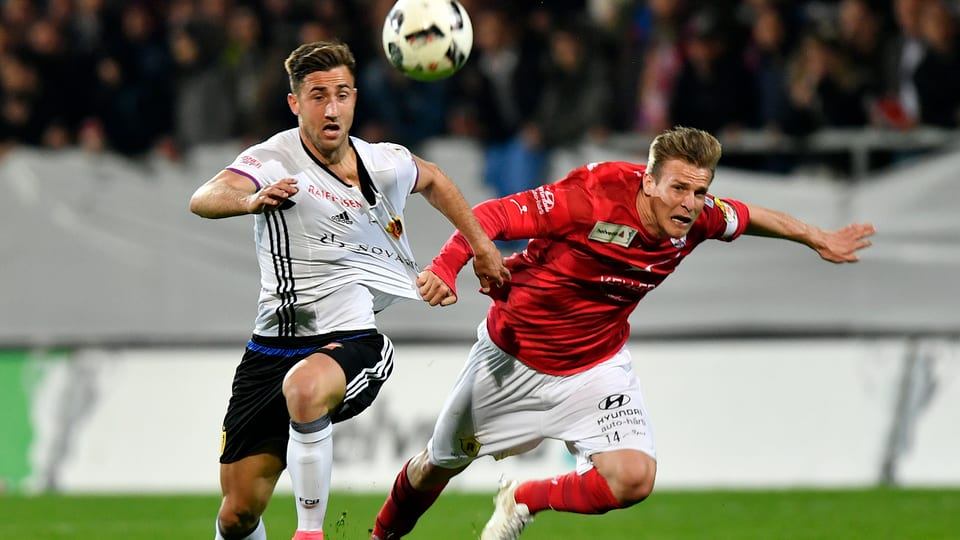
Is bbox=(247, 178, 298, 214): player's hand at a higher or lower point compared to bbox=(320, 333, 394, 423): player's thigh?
higher

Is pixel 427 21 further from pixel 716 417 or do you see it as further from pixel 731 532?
pixel 716 417

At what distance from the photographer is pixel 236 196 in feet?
20.6

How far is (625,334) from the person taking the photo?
7480 millimetres

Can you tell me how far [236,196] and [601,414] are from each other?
210 cm

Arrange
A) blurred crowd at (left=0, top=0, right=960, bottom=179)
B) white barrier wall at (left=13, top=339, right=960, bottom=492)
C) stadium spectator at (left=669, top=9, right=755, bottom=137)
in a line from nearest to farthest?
white barrier wall at (left=13, top=339, right=960, bottom=492)
blurred crowd at (left=0, top=0, right=960, bottom=179)
stadium spectator at (left=669, top=9, right=755, bottom=137)

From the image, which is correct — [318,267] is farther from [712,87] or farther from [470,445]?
[712,87]

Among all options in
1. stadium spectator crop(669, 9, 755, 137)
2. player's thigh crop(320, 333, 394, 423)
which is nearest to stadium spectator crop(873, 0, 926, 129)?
stadium spectator crop(669, 9, 755, 137)

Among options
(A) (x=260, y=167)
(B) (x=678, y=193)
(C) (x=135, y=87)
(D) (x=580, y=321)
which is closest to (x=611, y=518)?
(D) (x=580, y=321)

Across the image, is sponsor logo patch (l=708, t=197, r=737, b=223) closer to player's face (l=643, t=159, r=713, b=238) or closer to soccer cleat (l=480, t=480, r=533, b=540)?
player's face (l=643, t=159, r=713, b=238)

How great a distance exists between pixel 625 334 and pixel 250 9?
319 inches

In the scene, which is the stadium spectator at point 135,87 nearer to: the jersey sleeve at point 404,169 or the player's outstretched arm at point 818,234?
the jersey sleeve at point 404,169

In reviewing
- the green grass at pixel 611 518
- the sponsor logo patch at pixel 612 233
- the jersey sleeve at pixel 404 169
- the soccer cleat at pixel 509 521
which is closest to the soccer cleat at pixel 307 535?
the soccer cleat at pixel 509 521

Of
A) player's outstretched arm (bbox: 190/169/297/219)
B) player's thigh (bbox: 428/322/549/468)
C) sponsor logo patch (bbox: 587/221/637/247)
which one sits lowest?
player's thigh (bbox: 428/322/549/468)

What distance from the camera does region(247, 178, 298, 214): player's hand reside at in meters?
5.95
